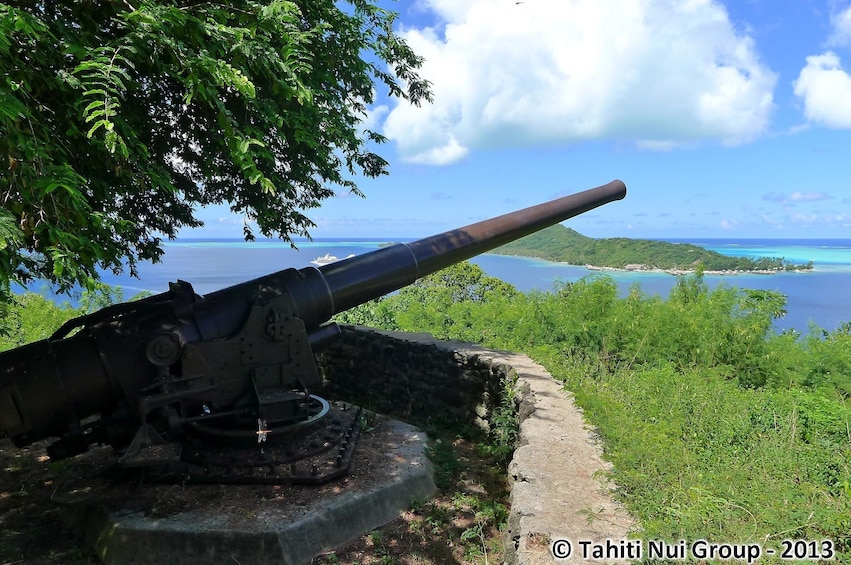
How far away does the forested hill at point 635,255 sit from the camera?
10.9m

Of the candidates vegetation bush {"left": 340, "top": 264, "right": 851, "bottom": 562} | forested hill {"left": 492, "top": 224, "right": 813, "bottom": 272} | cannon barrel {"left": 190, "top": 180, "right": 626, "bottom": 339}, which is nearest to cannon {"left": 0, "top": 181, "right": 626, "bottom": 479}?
cannon barrel {"left": 190, "top": 180, "right": 626, "bottom": 339}

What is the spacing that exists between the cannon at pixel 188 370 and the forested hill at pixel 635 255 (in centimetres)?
315

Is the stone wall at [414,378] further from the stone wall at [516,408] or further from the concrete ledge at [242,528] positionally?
the concrete ledge at [242,528]

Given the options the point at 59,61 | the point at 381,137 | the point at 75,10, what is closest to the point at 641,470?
the point at 59,61

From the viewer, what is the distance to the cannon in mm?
3852

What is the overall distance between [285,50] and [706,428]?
3676 millimetres

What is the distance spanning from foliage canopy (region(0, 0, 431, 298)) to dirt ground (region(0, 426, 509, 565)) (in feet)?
5.73

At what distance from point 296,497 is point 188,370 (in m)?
1.25

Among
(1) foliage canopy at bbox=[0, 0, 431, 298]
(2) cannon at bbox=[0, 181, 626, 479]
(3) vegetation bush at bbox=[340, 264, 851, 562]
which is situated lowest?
(3) vegetation bush at bbox=[340, 264, 851, 562]

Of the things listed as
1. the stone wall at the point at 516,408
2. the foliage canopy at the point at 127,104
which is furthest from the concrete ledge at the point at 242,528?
the foliage canopy at the point at 127,104

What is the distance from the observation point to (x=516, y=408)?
16.6ft

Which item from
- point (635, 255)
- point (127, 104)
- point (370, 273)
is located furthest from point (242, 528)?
point (635, 255)

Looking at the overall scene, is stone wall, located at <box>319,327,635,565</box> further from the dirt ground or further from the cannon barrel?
the cannon barrel

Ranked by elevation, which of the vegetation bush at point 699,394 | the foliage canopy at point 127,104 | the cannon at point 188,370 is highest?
the foliage canopy at point 127,104
